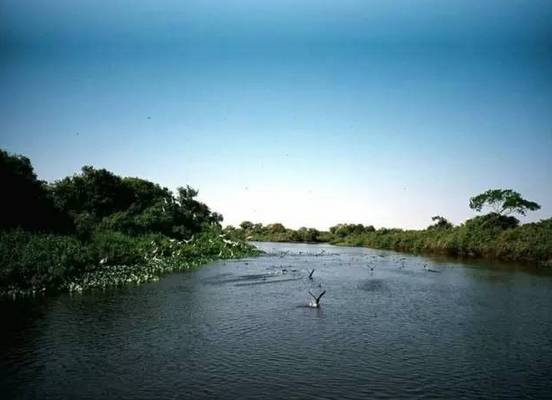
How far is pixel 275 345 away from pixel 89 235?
3059 cm

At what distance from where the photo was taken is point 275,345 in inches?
737

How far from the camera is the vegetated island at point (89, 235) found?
2967 cm

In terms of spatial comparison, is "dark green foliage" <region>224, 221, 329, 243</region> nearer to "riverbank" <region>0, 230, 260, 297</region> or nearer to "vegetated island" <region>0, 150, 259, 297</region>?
"vegetated island" <region>0, 150, 259, 297</region>

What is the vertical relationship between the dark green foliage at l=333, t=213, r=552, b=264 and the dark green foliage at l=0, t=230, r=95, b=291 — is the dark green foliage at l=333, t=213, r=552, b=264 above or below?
above

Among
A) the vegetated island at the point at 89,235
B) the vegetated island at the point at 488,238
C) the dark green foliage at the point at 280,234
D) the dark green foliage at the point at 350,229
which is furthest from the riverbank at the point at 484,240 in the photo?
Result: the dark green foliage at the point at 280,234

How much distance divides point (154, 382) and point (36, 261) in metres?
19.5

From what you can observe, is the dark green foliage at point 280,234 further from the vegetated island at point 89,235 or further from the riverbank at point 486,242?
the vegetated island at point 89,235

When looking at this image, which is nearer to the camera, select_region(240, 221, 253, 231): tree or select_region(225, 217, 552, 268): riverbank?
select_region(225, 217, 552, 268): riverbank

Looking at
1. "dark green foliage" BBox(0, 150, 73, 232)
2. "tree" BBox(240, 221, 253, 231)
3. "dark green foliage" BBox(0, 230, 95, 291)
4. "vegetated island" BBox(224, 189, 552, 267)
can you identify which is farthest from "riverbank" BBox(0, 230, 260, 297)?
"tree" BBox(240, 221, 253, 231)

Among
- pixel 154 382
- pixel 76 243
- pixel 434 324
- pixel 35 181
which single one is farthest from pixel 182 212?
pixel 154 382

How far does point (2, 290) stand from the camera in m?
26.5

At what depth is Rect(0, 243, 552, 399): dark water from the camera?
14.2 m

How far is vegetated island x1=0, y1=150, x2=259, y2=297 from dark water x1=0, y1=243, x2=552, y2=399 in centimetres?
375

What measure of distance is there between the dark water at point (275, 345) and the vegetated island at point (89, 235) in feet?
12.3
